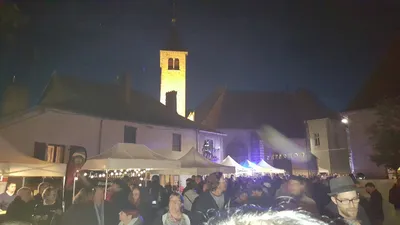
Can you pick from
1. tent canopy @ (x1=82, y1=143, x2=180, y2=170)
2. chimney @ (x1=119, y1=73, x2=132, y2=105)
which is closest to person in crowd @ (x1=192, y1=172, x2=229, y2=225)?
tent canopy @ (x1=82, y1=143, x2=180, y2=170)

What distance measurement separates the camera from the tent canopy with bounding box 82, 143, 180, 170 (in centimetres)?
1007

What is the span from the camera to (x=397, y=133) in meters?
18.4

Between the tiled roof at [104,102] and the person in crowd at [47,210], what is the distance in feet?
39.8

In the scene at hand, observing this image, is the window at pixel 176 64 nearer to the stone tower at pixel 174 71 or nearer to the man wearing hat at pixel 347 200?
the stone tower at pixel 174 71

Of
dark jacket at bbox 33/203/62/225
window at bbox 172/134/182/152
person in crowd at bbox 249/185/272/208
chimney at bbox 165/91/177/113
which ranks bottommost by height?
dark jacket at bbox 33/203/62/225

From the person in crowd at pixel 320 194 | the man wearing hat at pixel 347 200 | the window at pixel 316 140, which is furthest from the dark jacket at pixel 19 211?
the window at pixel 316 140

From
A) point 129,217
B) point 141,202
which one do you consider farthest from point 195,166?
point 129,217

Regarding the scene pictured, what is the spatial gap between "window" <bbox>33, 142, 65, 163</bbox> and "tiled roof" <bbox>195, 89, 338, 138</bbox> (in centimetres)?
2588

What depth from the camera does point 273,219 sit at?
1.74 meters

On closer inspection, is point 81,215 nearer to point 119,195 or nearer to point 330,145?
point 119,195

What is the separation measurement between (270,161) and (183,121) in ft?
60.7

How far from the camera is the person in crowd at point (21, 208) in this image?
21.7 feet

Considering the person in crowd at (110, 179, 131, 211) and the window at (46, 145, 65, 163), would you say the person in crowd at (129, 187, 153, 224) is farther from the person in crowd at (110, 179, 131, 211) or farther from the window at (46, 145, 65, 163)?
the window at (46, 145, 65, 163)

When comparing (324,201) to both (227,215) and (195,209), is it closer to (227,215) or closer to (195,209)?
(195,209)
